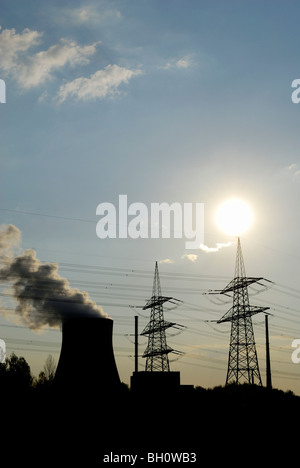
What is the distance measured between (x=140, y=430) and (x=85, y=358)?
4.91m

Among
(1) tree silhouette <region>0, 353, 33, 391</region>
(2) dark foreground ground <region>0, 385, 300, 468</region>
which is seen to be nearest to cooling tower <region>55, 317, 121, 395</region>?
(2) dark foreground ground <region>0, 385, 300, 468</region>

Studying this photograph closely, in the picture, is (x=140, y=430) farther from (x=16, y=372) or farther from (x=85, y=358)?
(x=16, y=372)

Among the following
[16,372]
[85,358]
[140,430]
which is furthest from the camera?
[16,372]

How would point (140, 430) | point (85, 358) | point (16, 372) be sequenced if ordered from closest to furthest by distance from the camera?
point (140, 430) < point (85, 358) < point (16, 372)

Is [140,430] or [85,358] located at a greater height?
[85,358]

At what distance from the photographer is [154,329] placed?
43.0 m

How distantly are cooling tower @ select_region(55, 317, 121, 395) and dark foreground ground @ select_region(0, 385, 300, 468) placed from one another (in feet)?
1.49

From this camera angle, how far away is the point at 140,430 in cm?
2667

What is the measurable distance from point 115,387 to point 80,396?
202cm

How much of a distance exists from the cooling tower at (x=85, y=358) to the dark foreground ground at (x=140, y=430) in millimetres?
455

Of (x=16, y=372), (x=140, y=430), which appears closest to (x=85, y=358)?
(x=140, y=430)

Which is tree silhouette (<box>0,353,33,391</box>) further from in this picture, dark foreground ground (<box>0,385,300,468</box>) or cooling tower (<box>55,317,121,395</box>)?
cooling tower (<box>55,317,121,395</box>)
